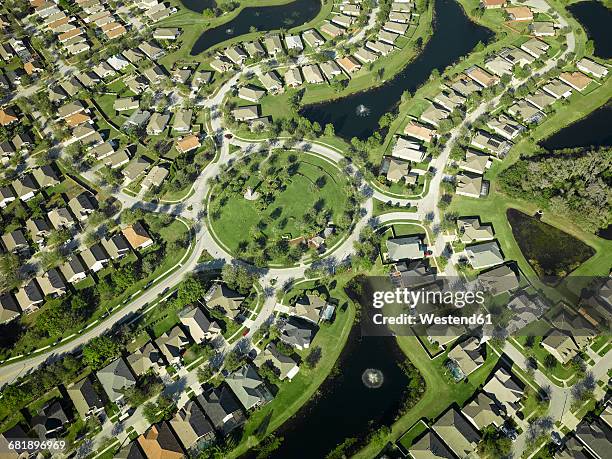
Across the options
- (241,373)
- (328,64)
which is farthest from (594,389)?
(328,64)

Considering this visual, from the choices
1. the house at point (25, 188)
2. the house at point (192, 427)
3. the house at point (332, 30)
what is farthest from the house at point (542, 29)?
the house at point (25, 188)

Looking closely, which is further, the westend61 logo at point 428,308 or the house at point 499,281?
the house at point 499,281

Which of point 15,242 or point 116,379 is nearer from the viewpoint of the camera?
point 116,379

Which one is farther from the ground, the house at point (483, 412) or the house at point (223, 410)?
the house at point (483, 412)

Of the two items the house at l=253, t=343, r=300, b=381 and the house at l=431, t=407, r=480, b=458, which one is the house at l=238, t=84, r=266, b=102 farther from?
the house at l=431, t=407, r=480, b=458

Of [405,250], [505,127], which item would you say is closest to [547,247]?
[405,250]

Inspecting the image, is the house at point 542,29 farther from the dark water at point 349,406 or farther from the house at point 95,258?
the house at point 95,258

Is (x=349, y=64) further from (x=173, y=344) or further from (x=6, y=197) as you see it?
(x=6, y=197)
